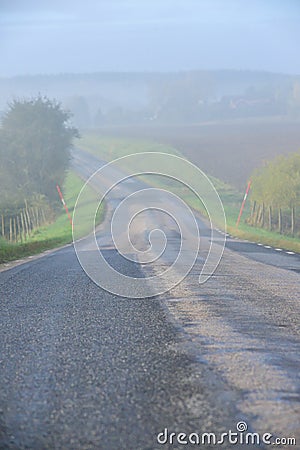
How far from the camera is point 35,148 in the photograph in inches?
2280

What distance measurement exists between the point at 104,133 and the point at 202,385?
117 meters

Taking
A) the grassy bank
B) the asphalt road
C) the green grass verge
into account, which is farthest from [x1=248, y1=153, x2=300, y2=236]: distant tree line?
the asphalt road

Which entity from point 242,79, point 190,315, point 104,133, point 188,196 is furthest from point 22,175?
point 242,79

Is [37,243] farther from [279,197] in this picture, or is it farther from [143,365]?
[143,365]

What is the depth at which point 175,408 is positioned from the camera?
16.4 ft

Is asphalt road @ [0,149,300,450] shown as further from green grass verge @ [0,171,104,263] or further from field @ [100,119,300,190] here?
field @ [100,119,300,190]

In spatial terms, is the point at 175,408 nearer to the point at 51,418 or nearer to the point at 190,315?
the point at 51,418

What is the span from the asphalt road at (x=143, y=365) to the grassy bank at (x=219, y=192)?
14453 millimetres

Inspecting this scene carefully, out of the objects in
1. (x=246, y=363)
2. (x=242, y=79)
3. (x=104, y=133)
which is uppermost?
(x=242, y=79)

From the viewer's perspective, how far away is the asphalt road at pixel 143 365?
4.70 meters

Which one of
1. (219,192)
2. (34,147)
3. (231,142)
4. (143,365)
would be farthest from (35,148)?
Result: (143,365)

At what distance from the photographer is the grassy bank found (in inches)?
1168

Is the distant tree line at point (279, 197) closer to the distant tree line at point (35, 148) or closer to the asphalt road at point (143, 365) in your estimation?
the distant tree line at point (35, 148)

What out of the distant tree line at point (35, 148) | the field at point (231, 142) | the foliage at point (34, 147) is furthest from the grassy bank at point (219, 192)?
the foliage at point (34, 147)
